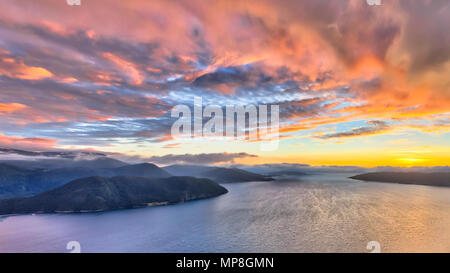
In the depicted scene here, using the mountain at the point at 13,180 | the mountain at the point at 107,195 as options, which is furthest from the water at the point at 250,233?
the mountain at the point at 13,180

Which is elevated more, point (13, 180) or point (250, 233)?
point (250, 233)

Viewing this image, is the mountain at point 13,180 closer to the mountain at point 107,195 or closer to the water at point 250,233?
the mountain at point 107,195

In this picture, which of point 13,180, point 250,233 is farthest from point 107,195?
point 13,180

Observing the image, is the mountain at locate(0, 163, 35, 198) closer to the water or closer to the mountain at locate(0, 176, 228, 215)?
the mountain at locate(0, 176, 228, 215)

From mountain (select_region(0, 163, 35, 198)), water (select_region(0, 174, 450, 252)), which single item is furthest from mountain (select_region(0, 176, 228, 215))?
mountain (select_region(0, 163, 35, 198))

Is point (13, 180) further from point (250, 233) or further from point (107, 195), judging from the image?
point (250, 233)

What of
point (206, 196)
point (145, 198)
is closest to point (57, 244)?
point (145, 198)

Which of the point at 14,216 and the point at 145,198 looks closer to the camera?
the point at 14,216
